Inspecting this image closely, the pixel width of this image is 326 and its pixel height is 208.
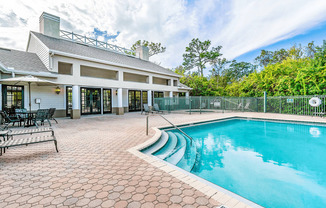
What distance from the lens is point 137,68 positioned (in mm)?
14883

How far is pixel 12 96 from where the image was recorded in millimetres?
9250

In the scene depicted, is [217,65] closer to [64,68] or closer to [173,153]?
[64,68]

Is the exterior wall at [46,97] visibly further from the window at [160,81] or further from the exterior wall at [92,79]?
the window at [160,81]

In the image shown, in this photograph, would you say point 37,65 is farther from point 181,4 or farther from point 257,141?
point 257,141

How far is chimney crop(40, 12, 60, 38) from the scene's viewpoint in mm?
12586

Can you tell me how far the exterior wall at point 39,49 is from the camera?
10422mm

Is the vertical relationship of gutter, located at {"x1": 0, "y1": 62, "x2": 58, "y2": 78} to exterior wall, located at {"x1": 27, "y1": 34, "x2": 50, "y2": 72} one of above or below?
below

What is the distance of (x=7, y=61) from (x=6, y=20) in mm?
5100

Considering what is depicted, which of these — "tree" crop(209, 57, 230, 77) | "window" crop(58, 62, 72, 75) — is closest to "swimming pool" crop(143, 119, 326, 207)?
"window" crop(58, 62, 72, 75)

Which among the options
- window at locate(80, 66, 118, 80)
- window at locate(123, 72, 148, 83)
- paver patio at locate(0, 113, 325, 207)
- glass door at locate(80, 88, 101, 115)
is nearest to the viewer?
paver patio at locate(0, 113, 325, 207)

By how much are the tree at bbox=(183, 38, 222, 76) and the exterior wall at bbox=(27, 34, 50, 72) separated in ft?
77.3

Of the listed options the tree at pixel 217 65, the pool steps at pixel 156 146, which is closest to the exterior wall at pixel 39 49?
the pool steps at pixel 156 146

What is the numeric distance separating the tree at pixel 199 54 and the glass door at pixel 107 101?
19167 mm

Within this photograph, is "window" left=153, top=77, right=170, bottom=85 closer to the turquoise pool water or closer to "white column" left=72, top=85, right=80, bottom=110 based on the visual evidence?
"white column" left=72, top=85, right=80, bottom=110
